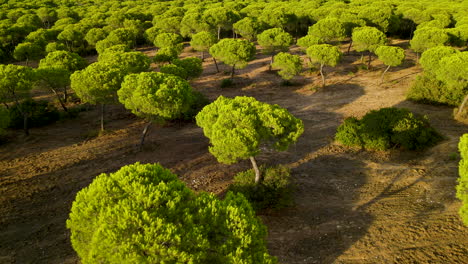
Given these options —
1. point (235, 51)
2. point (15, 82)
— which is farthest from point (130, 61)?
point (235, 51)

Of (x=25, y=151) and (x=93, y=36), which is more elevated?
(x=93, y=36)

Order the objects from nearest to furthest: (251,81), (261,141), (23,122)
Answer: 1. (261,141)
2. (23,122)
3. (251,81)

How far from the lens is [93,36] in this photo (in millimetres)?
53469

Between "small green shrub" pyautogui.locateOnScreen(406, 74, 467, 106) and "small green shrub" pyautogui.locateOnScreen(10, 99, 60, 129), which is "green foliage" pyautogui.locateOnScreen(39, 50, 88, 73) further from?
"small green shrub" pyautogui.locateOnScreen(406, 74, 467, 106)

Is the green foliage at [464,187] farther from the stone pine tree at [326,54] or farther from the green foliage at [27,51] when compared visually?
the green foliage at [27,51]

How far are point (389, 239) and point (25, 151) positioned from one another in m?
29.7

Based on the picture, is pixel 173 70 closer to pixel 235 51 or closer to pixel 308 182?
pixel 235 51

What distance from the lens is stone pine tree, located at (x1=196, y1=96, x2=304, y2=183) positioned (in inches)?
589

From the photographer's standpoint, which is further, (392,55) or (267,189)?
(392,55)

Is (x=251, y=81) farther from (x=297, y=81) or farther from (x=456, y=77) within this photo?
(x=456, y=77)

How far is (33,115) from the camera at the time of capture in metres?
30.4

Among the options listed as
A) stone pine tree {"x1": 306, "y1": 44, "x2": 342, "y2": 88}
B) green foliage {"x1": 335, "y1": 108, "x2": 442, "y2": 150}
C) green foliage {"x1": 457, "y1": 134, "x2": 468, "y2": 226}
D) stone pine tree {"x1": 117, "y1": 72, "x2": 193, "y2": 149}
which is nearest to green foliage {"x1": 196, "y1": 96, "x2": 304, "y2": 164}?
→ stone pine tree {"x1": 117, "y1": 72, "x2": 193, "y2": 149}

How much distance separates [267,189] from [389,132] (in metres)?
13.6

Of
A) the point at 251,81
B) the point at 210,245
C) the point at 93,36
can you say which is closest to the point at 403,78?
the point at 251,81
